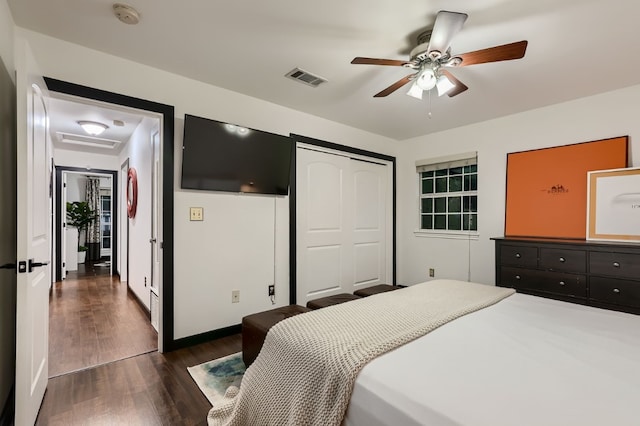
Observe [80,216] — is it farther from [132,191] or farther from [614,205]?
[614,205]

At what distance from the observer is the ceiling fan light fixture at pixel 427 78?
2.05 m

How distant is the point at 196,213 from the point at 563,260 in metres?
3.36

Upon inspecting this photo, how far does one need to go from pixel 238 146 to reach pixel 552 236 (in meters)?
3.37

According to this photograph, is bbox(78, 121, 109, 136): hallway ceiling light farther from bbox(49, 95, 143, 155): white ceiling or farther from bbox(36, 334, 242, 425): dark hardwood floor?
bbox(36, 334, 242, 425): dark hardwood floor

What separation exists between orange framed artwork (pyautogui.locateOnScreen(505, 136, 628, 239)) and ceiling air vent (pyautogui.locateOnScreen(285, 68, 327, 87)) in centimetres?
246

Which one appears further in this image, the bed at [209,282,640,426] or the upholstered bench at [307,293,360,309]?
the upholstered bench at [307,293,360,309]

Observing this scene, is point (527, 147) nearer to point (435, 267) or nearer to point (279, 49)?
point (435, 267)

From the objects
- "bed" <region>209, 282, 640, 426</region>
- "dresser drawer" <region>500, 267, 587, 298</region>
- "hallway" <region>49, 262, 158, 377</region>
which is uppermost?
"bed" <region>209, 282, 640, 426</region>

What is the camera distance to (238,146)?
2.88 m

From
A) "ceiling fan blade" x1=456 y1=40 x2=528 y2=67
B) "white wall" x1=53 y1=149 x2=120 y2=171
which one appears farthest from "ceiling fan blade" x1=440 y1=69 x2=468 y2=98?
"white wall" x1=53 y1=149 x2=120 y2=171

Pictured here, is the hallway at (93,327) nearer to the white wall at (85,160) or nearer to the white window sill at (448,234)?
the white wall at (85,160)

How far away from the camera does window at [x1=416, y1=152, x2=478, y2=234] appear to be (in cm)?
399

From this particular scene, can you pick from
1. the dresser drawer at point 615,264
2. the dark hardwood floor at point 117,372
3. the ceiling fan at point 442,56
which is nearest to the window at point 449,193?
the dresser drawer at point 615,264

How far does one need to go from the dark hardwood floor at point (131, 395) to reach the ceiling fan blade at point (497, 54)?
8.71 ft
